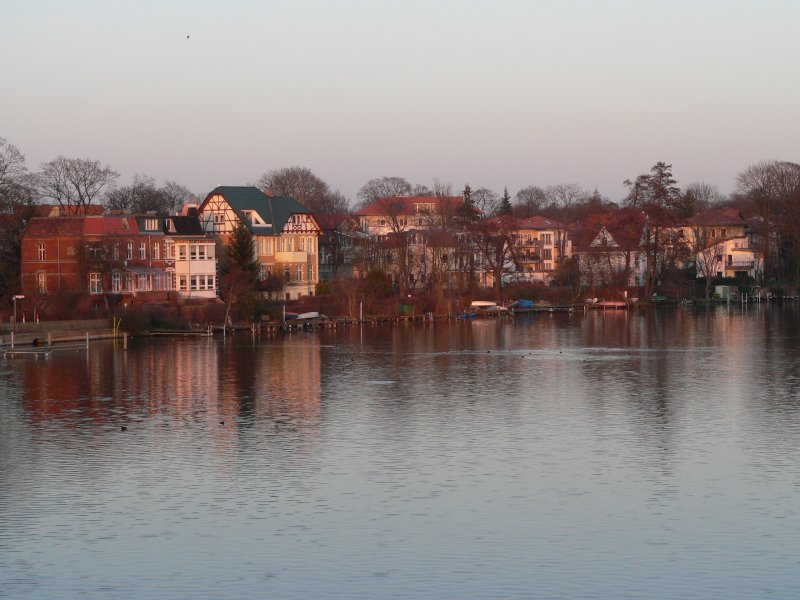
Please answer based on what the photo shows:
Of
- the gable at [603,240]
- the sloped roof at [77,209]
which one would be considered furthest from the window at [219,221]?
the gable at [603,240]

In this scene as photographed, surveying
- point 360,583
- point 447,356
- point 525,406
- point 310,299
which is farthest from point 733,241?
point 360,583

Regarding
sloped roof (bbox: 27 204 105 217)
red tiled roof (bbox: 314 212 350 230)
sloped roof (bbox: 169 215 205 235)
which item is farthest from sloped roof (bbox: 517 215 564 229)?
sloped roof (bbox: 169 215 205 235)

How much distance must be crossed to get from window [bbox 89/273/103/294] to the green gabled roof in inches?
748

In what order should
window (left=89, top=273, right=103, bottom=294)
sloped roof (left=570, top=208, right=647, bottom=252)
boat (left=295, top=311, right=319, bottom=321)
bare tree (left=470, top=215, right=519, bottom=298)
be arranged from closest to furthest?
window (left=89, top=273, right=103, bottom=294) → boat (left=295, top=311, right=319, bottom=321) → bare tree (left=470, top=215, right=519, bottom=298) → sloped roof (left=570, top=208, right=647, bottom=252)

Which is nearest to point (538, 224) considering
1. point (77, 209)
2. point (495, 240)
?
point (495, 240)

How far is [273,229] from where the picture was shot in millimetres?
93375

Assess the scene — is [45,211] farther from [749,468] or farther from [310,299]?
[749,468]

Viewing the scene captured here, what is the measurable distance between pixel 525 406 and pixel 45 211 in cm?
7557

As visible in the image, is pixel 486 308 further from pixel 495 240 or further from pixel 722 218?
pixel 722 218

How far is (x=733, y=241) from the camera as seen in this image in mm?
127500

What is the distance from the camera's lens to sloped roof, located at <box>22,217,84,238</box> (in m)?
75.8

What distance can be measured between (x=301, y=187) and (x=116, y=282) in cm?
5675

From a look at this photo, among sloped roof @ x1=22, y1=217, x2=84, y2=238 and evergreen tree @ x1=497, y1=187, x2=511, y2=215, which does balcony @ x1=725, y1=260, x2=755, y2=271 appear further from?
sloped roof @ x1=22, y1=217, x2=84, y2=238

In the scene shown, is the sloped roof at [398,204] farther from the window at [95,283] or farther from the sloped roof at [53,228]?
the window at [95,283]
